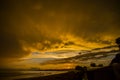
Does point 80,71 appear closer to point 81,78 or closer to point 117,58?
point 81,78

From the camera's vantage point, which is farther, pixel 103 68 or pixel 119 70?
pixel 103 68

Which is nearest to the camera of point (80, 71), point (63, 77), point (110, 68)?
point (80, 71)

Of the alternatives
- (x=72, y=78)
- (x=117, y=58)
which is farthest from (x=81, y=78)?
(x=117, y=58)

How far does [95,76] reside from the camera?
3.47 meters

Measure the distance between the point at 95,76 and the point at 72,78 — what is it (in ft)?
2.13

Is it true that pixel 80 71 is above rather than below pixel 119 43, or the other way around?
below

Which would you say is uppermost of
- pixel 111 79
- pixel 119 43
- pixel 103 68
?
pixel 119 43

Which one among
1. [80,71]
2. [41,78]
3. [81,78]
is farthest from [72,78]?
[41,78]

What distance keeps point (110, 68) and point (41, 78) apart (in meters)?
1.35

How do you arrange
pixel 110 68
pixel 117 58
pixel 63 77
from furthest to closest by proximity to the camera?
pixel 117 58
pixel 110 68
pixel 63 77

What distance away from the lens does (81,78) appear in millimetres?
3004

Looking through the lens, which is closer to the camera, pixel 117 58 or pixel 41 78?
pixel 41 78

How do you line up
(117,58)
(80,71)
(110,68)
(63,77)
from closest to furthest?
(80,71) < (63,77) < (110,68) < (117,58)

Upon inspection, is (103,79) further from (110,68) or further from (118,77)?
(118,77)
